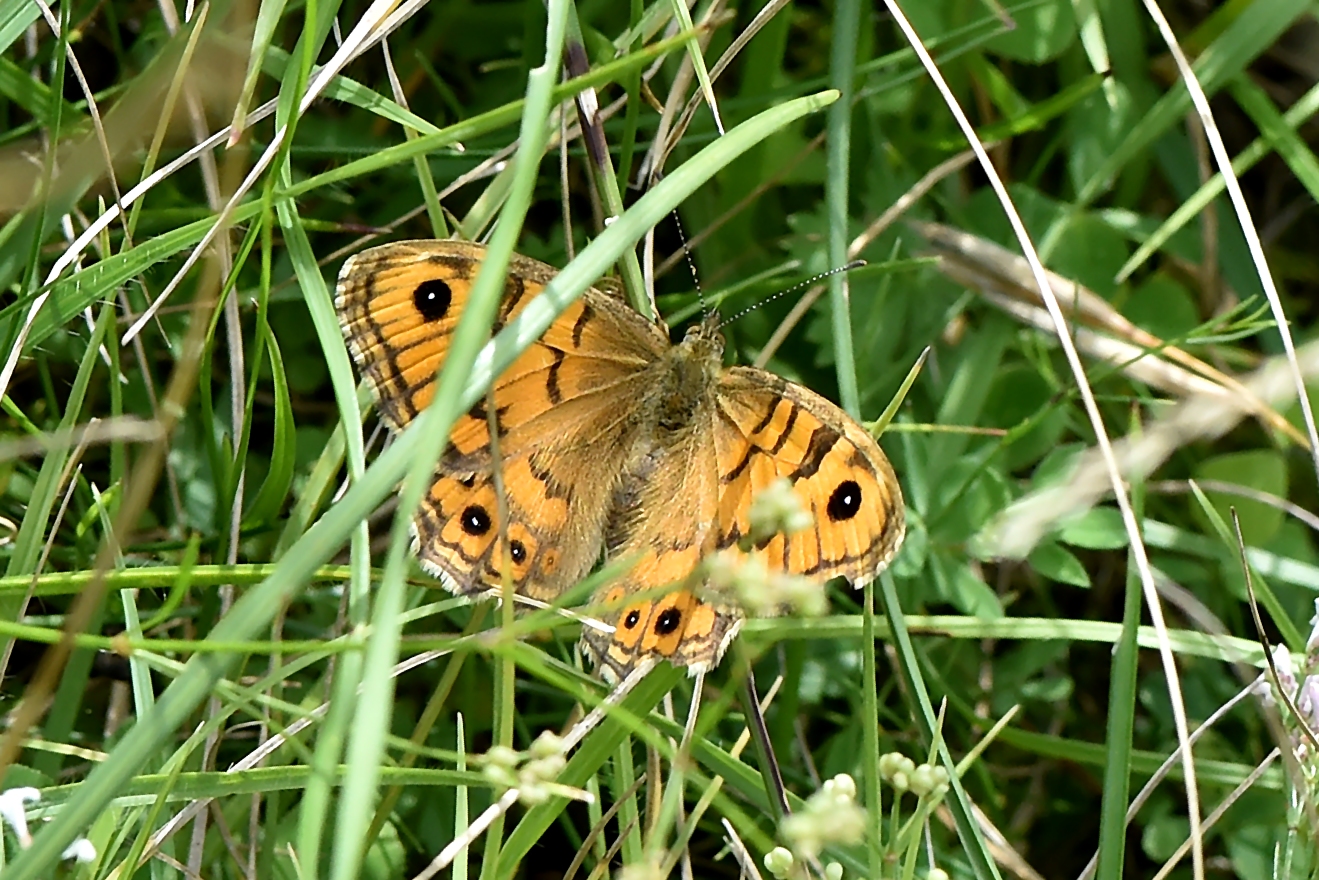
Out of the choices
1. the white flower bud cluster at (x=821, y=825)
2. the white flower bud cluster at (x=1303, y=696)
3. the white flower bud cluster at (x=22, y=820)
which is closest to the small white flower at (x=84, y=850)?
the white flower bud cluster at (x=22, y=820)

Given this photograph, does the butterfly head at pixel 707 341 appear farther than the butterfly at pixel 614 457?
Yes

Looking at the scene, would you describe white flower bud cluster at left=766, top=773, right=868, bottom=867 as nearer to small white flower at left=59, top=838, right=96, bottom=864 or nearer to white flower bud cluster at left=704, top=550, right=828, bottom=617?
white flower bud cluster at left=704, top=550, right=828, bottom=617

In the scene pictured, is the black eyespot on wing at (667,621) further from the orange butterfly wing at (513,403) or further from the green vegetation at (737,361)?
the orange butterfly wing at (513,403)

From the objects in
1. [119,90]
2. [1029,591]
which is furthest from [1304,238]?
[119,90]

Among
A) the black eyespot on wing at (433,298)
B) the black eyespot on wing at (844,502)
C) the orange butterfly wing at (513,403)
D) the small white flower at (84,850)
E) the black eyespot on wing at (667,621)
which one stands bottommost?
the small white flower at (84,850)

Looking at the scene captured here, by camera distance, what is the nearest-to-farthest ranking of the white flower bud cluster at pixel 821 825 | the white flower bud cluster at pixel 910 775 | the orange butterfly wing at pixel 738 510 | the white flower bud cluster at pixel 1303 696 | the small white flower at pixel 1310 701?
1. the white flower bud cluster at pixel 821 825
2. the white flower bud cluster at pixel 910 775
3. the white flower bud cluster at pixel 1303 696
4. the small white flower at pixel 1310 701
5. the orange butterfly wing at pixel 738 510

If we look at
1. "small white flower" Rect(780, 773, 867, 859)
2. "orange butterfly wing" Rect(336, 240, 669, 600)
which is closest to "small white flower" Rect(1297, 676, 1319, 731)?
"small white flower" Rect(780, 773, 867, 859)

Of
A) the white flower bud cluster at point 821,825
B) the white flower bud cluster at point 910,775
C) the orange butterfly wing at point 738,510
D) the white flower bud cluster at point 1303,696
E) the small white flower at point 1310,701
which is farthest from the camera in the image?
the orange butterfly wing at point 738,510
